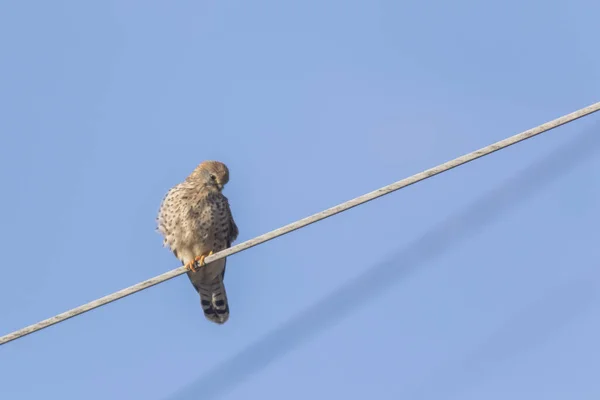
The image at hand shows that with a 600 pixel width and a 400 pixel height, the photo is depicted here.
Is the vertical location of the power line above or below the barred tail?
below

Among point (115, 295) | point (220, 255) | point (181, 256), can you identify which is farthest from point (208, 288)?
point (115, 295)

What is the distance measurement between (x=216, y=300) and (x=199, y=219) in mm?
1199

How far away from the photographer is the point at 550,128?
9094 mm

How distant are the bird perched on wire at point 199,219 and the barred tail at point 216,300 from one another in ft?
0.44

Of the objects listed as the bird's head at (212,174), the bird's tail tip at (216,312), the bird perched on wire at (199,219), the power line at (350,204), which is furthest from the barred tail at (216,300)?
the power line at (350,204)

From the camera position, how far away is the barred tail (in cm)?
1477

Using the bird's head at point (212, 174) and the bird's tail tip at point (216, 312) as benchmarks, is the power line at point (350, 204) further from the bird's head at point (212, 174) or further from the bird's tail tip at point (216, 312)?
the bird's tail tip at point (216, 312)

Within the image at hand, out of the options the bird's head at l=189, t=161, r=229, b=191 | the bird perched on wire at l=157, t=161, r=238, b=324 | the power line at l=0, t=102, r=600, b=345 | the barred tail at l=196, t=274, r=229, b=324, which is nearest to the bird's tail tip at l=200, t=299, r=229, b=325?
the barred tail at l=196, t=274, r=229, b=324

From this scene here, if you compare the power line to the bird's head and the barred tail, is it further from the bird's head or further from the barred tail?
the barred tail

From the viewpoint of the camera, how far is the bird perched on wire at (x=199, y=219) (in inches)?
548

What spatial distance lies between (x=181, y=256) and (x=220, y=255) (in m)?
3.38

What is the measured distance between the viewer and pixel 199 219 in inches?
550

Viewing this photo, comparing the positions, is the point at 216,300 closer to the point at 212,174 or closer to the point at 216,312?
the point at 216,312

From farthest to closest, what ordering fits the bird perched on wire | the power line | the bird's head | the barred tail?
the barred tail
the bird's head
the bird perched on wire
the power line
